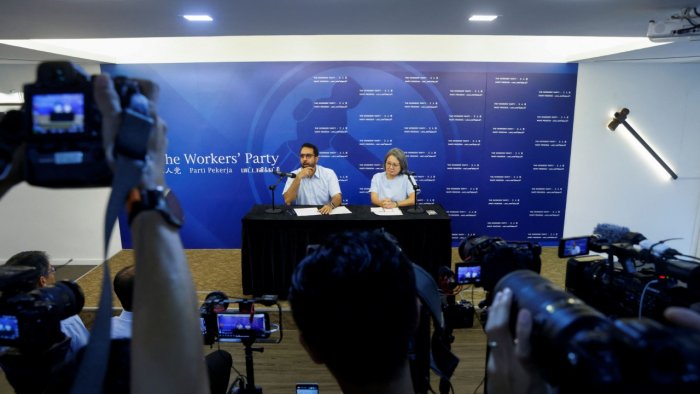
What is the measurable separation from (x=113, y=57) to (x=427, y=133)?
12.4 feet

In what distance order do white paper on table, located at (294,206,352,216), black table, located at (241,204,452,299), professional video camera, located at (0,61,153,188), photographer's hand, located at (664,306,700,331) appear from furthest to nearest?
white paper on table, located at (294,206,352,216) → black table, located at (241,204,452,299) → photographer's hand, located at (664,306,700,331) → professional video camera, located at (0,61,153,188)

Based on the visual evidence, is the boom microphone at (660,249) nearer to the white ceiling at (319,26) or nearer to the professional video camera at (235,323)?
the white ceiling at (319,26)

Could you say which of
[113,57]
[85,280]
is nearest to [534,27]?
[113,57]

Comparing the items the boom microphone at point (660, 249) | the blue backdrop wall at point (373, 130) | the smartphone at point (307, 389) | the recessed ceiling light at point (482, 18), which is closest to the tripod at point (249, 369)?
the smartphone at point (307, 389)

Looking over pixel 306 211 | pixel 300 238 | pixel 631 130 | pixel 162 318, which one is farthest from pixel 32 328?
pixel 631 130

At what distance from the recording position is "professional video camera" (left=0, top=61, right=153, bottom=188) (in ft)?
2.19

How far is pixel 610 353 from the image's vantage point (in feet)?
1.64

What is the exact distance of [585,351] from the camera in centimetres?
53

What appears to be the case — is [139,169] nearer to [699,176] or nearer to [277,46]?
[277,46]

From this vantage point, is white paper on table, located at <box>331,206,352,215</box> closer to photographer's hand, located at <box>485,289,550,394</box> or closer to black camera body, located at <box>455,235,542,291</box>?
black camera body, located at <box>455,235,542,291</box>

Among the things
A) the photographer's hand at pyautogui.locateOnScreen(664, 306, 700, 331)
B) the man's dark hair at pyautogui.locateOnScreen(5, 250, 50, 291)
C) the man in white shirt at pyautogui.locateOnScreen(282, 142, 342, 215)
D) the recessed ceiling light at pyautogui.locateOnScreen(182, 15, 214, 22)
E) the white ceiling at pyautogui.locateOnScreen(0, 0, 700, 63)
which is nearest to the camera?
the photographer's hand at pyautogui.locateOnScreen(664, 306, 700, 331)

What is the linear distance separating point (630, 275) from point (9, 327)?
2559mm

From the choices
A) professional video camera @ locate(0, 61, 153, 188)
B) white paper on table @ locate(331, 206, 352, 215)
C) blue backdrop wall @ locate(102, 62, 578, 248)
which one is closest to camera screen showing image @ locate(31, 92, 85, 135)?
professional video camera @ locate(0, 61, 153, 188)

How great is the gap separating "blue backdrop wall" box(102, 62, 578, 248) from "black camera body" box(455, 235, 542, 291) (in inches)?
124
